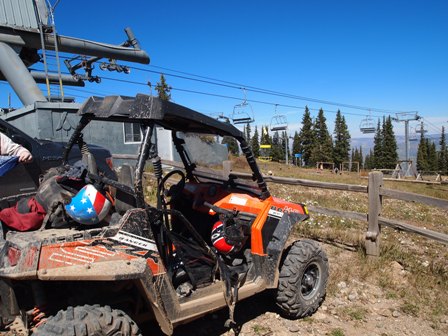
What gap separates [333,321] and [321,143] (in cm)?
7819

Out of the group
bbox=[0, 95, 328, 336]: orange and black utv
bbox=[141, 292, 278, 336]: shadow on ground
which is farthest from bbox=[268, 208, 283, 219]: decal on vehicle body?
bbox=[141, 292, 278, 336]: shadow on ground

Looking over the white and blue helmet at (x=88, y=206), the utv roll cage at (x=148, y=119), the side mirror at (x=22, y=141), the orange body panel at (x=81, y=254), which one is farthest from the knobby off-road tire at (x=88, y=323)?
the side mirror at (x=22, y=141)

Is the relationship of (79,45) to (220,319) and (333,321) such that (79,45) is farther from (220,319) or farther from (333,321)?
(333,321)

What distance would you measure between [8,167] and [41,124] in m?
12.7

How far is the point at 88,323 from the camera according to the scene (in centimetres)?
244

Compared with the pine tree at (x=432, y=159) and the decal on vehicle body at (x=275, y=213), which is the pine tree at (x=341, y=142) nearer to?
the pine tree at (x=432, y=159)

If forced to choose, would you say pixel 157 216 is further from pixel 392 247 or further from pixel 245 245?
pixel 392 247

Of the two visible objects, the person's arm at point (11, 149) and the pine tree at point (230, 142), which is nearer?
the person's arm at point (11, 149)

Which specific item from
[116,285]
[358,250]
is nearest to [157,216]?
[116,285]

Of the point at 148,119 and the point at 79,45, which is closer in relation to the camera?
the point at 148,119

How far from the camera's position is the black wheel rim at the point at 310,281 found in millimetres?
4344

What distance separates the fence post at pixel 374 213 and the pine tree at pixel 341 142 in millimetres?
76101

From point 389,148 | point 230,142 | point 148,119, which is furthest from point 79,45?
point 389,148

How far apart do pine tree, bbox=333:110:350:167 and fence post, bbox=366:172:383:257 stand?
76101 mm
